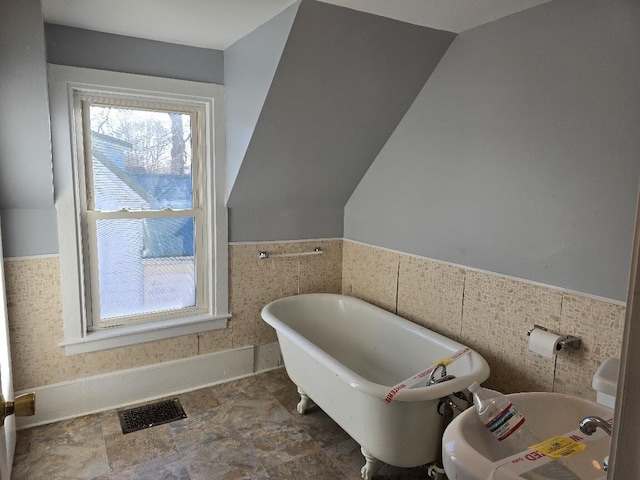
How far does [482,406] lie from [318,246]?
88.8 inches

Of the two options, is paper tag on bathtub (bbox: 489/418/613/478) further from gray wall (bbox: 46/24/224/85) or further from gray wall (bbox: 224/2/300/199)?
gray wall (bbox: 46/24/224/85)

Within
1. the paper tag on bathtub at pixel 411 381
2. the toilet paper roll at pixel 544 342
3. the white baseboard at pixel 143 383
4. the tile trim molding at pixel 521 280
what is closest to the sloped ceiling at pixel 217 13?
the tile trim molding at pixel 521 280

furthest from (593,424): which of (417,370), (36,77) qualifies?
(36,77)

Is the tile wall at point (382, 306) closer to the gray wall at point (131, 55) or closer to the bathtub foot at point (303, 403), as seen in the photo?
the bathtub foot at point (303, 403)

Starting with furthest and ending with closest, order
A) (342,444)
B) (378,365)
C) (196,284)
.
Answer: (196,284) < (378,365) < (342,444)

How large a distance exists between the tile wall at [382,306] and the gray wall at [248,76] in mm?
757

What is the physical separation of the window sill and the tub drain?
16.3 inches

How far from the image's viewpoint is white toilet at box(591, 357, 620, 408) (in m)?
1.44

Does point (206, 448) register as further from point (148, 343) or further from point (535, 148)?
point (535, 148)

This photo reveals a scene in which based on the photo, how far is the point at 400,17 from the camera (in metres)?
2.16

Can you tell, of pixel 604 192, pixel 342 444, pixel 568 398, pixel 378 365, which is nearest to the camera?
pixel 568 398

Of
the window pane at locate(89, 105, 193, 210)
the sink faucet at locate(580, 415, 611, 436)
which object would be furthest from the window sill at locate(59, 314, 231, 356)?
the sink faucet at locate(580, 415, 611, 436)

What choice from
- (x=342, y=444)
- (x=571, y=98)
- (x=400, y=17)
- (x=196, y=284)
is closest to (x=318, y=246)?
(x=196, y=284)

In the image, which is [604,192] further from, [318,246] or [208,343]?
[208,343]
